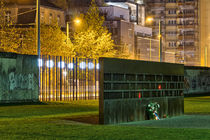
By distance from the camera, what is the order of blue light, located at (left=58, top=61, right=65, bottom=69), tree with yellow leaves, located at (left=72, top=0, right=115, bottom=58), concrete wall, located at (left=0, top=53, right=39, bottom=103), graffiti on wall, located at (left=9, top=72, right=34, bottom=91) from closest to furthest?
1. concrete wall, located at (left=0, top=53, right=39, bottom=103)
2. graffiti on wall, located at (left=9, top=72, right=34, bottom=91)
3. blue light, located at (left=58, top=61, right=65, bottom=69)
4. tree with yellow leaves, located at (left=72, top=0, right=115, bottom=58)

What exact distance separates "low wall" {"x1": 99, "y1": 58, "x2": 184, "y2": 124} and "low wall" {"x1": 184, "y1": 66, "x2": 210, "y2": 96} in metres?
28.9

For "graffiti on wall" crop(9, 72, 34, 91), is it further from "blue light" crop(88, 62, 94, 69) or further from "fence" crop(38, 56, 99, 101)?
"blue light" crop(88, 62, 94, 69)

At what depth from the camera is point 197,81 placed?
54688mm

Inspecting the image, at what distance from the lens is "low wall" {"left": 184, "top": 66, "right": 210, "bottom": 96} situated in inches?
2059

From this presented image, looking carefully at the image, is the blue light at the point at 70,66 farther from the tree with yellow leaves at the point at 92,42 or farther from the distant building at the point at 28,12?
the distant building at the point at 28,12

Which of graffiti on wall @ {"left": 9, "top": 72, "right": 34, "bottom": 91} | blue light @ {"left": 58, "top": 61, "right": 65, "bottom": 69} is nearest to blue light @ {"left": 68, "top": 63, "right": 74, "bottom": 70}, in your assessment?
blue light @ {"left": 58, "top": 61, "right": 65, "bottom": 69}

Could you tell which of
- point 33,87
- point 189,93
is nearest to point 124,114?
point 33,87

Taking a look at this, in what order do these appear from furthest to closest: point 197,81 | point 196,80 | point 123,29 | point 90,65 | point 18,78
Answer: point 123,29 < point 197,81 < point 196,80 < point 90,65 < point 18,78

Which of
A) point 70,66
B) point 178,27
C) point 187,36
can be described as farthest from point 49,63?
point 178,27

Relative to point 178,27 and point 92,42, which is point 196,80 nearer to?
point 92,42

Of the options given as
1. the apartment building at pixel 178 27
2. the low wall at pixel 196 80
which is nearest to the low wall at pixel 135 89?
the low wall at pixel 196 80

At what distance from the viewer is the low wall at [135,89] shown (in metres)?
17.2

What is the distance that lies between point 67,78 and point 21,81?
475 centimetres

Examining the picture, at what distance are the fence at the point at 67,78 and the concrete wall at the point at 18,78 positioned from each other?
0.91 meters
